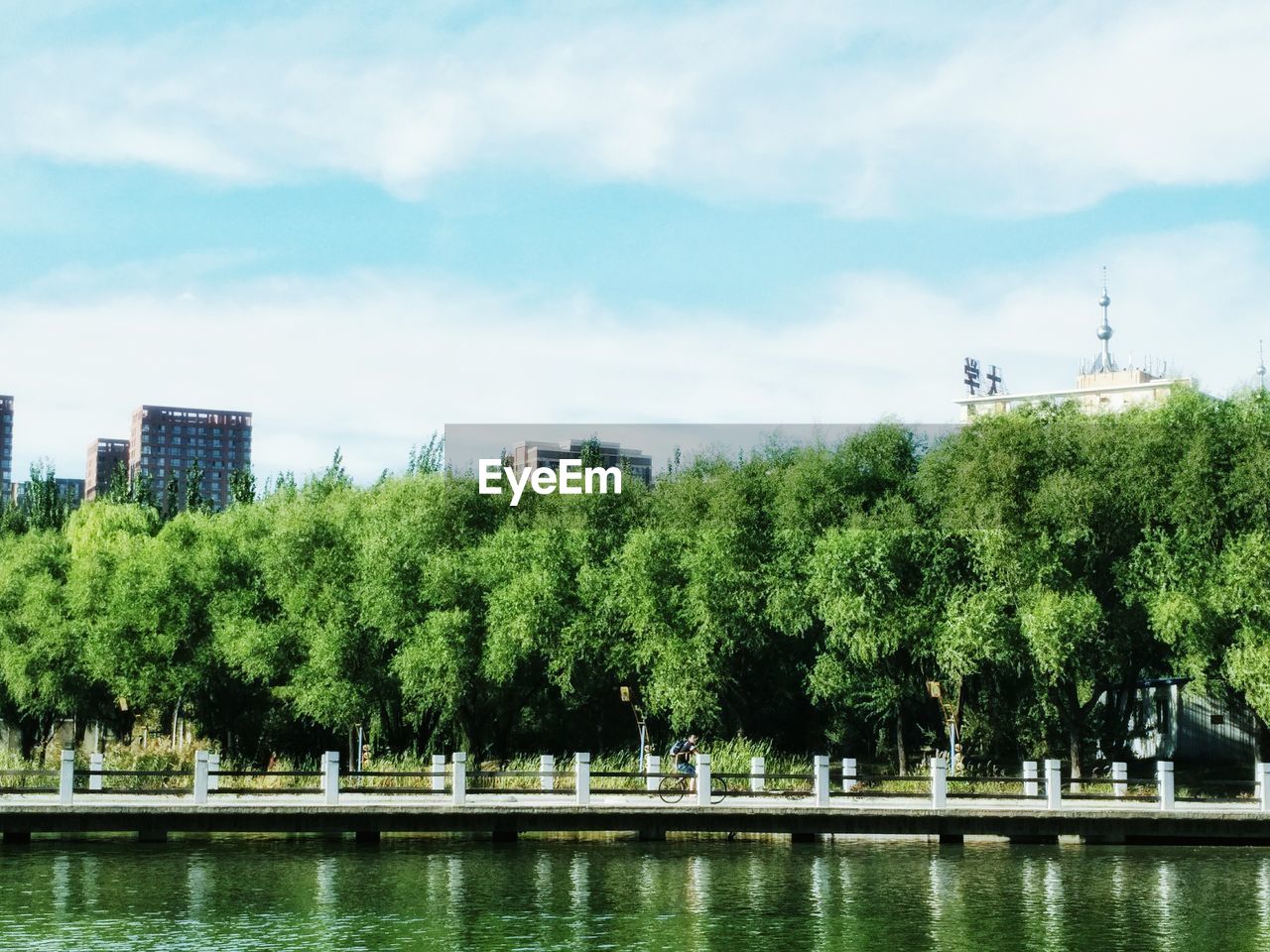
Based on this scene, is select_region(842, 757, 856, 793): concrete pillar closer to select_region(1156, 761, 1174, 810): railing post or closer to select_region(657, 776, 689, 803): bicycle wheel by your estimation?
select_region(657, 776, 689, 803): bicycle wheel

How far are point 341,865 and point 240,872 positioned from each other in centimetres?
219

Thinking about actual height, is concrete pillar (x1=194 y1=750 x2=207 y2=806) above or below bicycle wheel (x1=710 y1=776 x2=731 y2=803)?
above

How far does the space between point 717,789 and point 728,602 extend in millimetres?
14335

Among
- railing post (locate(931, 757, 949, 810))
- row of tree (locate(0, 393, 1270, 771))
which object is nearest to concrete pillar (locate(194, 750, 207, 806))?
row of tree (locate(0, 393, 1270, 771))

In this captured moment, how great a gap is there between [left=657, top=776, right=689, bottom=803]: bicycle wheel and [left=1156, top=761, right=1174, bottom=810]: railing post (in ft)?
35.9

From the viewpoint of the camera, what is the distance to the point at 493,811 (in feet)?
113

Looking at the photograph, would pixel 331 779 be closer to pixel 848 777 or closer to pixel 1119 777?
pixel 848 777

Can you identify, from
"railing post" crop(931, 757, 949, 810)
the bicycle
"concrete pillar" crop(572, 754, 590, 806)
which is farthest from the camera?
the bicycle

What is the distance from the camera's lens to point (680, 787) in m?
37.3

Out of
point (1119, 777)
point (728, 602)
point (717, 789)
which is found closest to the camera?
point (717, 789)

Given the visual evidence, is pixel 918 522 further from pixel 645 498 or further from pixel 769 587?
pixel 645 498

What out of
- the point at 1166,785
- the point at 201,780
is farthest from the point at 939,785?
the point at 201,780

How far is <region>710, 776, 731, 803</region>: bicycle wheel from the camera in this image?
3612 centimetres

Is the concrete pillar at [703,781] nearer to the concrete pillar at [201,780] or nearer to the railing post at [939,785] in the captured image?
the railing post at [939,785]
